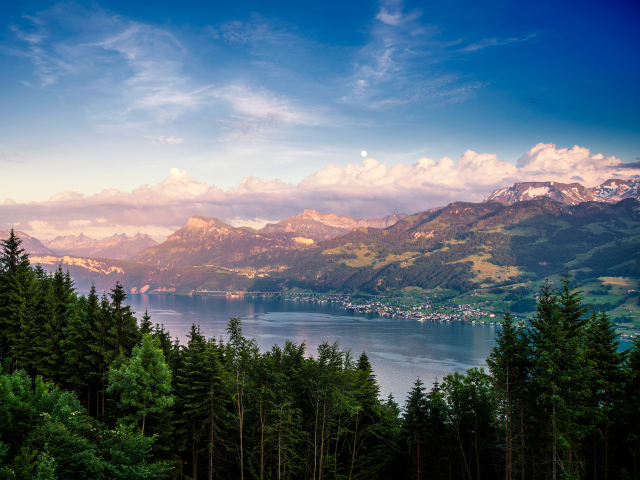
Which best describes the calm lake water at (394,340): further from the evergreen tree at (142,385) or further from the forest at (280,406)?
the evergreen tree at (142,385)

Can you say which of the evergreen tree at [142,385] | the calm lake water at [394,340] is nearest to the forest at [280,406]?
the evergreen tree at [142,385]

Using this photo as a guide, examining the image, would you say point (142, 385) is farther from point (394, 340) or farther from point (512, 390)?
point (394, 340)

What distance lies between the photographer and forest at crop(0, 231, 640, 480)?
1973 cm

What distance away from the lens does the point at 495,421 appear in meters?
29.9

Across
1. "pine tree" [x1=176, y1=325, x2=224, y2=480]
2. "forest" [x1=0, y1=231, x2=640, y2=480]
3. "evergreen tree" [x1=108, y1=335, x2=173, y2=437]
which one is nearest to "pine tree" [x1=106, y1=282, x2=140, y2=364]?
"forest" [x1=0, y1=231, x2=640, y2=480]

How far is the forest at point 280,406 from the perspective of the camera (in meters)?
19.7

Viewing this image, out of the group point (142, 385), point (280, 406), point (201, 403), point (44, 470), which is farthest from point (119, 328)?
point (44, 470)

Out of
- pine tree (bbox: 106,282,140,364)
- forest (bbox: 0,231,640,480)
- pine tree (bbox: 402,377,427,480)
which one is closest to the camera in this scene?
forest (bbox: 0,231,640,480)

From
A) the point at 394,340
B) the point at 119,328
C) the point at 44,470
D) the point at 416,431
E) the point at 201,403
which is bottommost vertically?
the point at 394,340

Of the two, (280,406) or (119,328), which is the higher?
(119,328)

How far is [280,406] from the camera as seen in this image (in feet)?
81.4

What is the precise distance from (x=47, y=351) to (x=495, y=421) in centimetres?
3441

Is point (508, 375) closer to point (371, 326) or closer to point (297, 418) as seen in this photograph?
point (297, 418)

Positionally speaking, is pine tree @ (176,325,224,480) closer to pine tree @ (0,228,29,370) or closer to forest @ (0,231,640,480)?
forest @ (0,231,640,480)
